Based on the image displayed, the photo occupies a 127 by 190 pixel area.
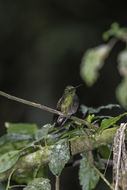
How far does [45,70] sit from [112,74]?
923 mm

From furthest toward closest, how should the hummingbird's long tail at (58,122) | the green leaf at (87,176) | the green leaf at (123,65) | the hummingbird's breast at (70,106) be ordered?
the hummingbird's breast at (70,106)
the hummingbird's long tail at (58,122)
the green leaf at (87,176)
the green leaf at (123,65)

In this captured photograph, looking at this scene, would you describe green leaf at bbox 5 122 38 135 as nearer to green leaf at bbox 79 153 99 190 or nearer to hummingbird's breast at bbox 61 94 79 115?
hummingbird's breast at bbox 61 94 79 115

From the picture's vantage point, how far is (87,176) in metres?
1.35

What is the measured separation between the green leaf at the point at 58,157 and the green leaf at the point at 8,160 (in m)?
0.17

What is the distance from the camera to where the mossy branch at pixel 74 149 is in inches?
49.2

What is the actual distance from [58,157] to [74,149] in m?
0.11

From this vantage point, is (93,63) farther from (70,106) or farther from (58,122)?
(70,106)

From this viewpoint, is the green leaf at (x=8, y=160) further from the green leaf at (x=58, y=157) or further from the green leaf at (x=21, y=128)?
the green leaf at (x=21, y=128)

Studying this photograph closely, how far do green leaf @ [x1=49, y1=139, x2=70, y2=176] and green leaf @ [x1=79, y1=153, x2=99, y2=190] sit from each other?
0.16 metres

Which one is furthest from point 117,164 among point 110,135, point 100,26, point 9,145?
point 100,26

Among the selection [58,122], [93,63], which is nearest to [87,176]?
[58,122]

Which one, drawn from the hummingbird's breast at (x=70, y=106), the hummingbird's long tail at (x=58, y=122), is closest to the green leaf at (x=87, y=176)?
the hummingbird's long tail at (x=58, y=122)

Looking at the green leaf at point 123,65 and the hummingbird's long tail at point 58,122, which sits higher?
the hummingbird's long tail at point 58,122

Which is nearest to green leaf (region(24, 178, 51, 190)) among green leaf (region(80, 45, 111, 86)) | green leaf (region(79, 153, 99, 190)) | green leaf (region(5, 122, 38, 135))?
green leaf (region(79, 153, 99, 190))
